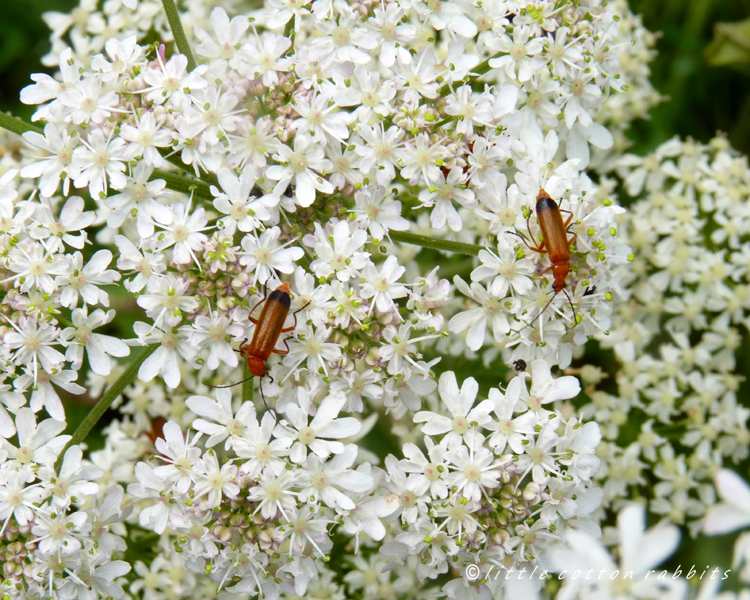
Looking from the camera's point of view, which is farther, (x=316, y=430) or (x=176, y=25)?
(x=176, y=25)

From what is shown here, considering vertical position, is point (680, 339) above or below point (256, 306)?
below

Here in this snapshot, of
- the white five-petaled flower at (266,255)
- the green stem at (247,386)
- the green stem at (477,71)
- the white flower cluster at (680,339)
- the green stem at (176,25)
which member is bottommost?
the white flower cluster at (680,339)

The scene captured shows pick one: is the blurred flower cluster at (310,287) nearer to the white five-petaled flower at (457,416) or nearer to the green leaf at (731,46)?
the white five-petaled flower at (457,416)

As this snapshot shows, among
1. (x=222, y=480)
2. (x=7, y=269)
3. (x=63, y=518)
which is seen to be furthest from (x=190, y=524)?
(x=7, y=269)

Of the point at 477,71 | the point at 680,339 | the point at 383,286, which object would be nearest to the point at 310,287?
the point at 383,286

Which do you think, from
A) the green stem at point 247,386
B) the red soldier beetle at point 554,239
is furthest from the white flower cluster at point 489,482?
the green stem at point 247,386

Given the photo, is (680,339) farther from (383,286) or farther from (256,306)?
(256,306)

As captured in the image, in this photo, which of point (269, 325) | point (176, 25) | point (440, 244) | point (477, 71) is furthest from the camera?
point (477, 71)

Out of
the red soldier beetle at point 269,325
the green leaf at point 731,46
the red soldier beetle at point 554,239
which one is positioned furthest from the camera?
the green leaf at point 731,46
